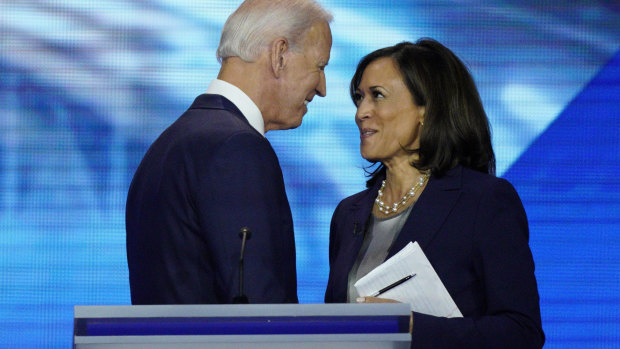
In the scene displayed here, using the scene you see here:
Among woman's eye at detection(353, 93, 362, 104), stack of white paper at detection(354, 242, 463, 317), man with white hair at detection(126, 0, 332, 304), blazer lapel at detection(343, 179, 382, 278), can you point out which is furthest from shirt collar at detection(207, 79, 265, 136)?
woman's eye at detection(353, 93, 362, 104)

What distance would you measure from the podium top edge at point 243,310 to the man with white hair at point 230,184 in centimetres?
40

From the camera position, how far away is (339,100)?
3.86 m

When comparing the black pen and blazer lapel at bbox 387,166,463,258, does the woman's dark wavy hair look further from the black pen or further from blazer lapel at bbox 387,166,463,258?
the black pen

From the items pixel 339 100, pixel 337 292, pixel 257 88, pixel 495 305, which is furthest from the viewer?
pixel 339 100

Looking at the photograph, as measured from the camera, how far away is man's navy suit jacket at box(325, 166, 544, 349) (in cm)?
203

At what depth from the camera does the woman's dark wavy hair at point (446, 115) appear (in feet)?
7.80

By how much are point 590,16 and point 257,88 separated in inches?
98.0

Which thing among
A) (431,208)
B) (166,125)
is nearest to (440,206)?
(431,208)

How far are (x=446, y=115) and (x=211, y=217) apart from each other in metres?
0.92

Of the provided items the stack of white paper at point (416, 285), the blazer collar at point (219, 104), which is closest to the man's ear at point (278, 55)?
the blazer collar at point (219, 104)

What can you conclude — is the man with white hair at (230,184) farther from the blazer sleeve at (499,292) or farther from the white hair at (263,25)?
the blazer sleeve at (499,292)

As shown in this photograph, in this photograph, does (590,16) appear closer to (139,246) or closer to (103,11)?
(103,11)

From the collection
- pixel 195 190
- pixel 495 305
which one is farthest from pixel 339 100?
pixel 195 190

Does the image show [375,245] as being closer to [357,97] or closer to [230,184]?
[357,97]
